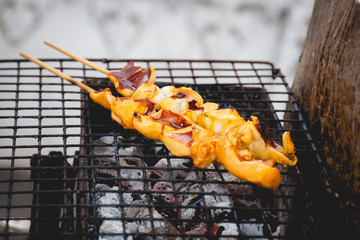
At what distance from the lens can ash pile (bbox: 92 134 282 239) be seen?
2.40 meters

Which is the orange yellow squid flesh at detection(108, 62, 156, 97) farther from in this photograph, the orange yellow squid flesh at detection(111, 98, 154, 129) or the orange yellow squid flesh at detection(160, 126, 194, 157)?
the orange yellow squid flesh at detection(160, 126, 194, 157)

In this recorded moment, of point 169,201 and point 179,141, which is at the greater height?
point 179,141

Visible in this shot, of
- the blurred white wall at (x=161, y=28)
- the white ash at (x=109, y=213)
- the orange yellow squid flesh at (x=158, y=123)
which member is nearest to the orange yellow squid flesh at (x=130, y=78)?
the orange yellow squid flesh at (x=158, y=123)

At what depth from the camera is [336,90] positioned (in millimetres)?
2670

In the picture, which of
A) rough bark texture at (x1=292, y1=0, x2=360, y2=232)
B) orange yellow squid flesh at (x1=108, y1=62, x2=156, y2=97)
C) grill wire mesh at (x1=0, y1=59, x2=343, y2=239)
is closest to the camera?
grill wire mesh at (x1=0, y1=59, x2=343, y2=239)

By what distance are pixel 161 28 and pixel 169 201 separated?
4270 mm

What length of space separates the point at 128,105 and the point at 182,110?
41 cm

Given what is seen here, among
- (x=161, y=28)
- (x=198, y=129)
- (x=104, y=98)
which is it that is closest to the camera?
(x=198, y=129)

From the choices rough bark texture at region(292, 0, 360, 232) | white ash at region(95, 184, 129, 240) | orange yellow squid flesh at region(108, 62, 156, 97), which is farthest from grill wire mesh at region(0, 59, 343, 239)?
orange yellow squid flesh at region(108, 62, 156, 97)

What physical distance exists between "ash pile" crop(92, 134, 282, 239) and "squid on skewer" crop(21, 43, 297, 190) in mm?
131

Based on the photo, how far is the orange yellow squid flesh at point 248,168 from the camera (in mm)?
2297

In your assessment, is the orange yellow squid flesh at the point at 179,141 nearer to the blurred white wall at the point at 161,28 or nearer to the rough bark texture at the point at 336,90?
the rough bark texture at the point at 336,90

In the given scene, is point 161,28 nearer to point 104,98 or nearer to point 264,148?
point 104,98

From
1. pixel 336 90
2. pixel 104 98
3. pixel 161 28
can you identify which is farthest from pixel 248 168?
pixel 161 28
